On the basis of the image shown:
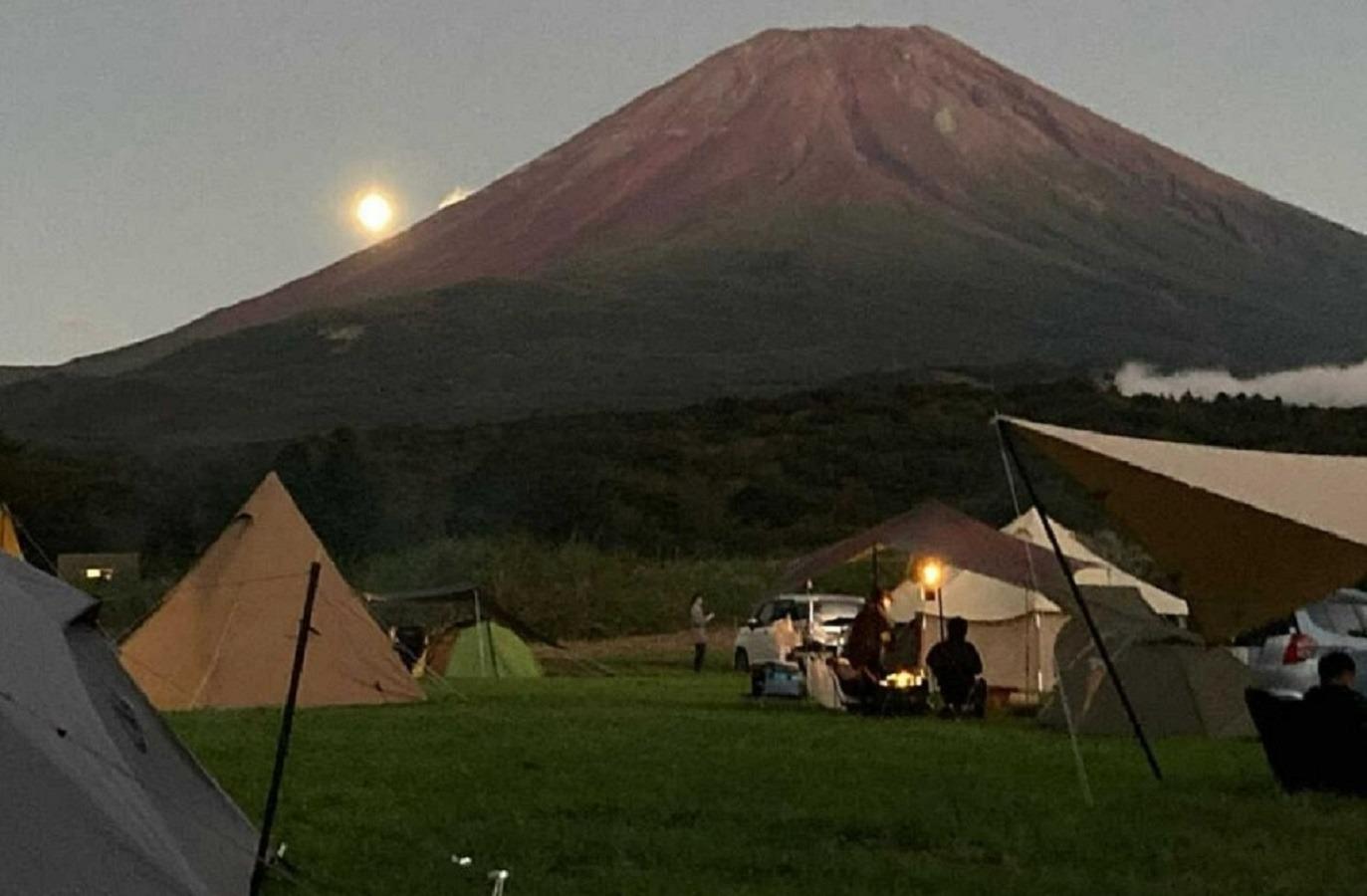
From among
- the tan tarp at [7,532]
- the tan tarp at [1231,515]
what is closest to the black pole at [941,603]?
the tan tarp at [7,532]

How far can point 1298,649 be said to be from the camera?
17.1m

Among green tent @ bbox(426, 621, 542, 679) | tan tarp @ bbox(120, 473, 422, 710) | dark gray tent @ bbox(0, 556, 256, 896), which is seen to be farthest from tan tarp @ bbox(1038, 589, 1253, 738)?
green tent @ bbox(426, 621, 542, 679)

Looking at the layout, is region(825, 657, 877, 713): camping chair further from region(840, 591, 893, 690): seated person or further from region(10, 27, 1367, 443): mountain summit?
region(10, 27, 1367, 443): mountain summit

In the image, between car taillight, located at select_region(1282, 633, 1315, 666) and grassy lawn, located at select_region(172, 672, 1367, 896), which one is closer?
grassy lawn, located at select_region(172, 672, 1367, 896)

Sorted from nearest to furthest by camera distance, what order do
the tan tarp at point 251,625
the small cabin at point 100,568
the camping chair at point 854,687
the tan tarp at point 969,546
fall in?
the tan tarp at point 969,546 < the tan tarp at point 251,625 < the camping chair at point 854,687 < the small cabin at point 100,568

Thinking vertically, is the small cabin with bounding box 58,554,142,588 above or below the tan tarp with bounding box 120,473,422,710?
above

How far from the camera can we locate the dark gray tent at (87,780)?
623 centimetres

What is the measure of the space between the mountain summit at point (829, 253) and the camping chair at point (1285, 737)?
8427 cm

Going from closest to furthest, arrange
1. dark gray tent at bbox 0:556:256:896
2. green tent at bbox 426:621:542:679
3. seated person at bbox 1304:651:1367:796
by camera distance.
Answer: dark gray tent at bbox 0:556:256:896
seated person at bbox 1304:651:1367:796
green tent at bbox 426:621:542:679

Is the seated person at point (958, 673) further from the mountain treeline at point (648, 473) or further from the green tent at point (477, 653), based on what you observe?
the mountain treeline at point (648, 473)

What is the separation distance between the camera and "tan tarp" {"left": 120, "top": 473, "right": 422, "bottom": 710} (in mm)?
20469

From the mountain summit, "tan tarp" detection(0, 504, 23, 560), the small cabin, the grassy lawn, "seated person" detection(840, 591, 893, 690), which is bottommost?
the grassy lawn

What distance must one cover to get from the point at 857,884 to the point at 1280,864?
203 centimetres

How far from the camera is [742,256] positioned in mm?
115625
